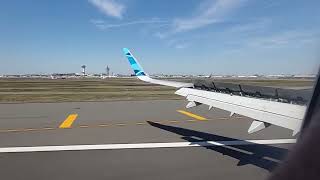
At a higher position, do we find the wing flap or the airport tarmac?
the wing flap

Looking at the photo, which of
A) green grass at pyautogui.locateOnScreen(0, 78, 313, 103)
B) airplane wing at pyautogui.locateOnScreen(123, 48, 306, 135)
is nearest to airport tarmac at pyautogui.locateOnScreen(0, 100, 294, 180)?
airplane wing at pyautogui.locateOnScreen(123, 48, 306, 135)

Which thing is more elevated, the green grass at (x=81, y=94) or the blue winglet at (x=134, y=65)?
the blue winglet at (x=134, y=65)

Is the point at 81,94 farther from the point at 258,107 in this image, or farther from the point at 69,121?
the point at 258,107

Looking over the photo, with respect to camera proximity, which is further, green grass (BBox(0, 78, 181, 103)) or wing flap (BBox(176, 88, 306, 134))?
green grass (BBox(0, 78, 181, 103))

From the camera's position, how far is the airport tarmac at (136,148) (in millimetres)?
7562

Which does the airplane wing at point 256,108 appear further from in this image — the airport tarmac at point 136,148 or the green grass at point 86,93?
the green grass at point 86,93

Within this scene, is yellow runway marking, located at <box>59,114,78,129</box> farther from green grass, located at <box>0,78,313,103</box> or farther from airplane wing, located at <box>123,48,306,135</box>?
green grass, located at <box>0,78,313,103</box>

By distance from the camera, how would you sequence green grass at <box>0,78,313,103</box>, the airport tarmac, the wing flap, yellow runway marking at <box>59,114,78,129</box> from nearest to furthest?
the wing flap
the airport tarmac
yellow runway marking at <box>59,114,78,129</box>
green grass at <box>0,78,313,103</box>

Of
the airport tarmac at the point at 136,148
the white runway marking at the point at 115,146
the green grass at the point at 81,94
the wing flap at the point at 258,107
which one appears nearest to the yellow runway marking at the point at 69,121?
the airport tarmac at the point at 136,148

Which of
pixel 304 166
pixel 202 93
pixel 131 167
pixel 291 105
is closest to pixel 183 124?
pixel 202 93

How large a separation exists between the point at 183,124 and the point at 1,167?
8171mm

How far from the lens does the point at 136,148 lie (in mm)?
10047

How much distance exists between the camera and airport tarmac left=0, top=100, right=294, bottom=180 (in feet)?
24.8

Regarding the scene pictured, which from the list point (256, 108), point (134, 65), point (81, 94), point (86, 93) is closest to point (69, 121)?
point (134, 65)
